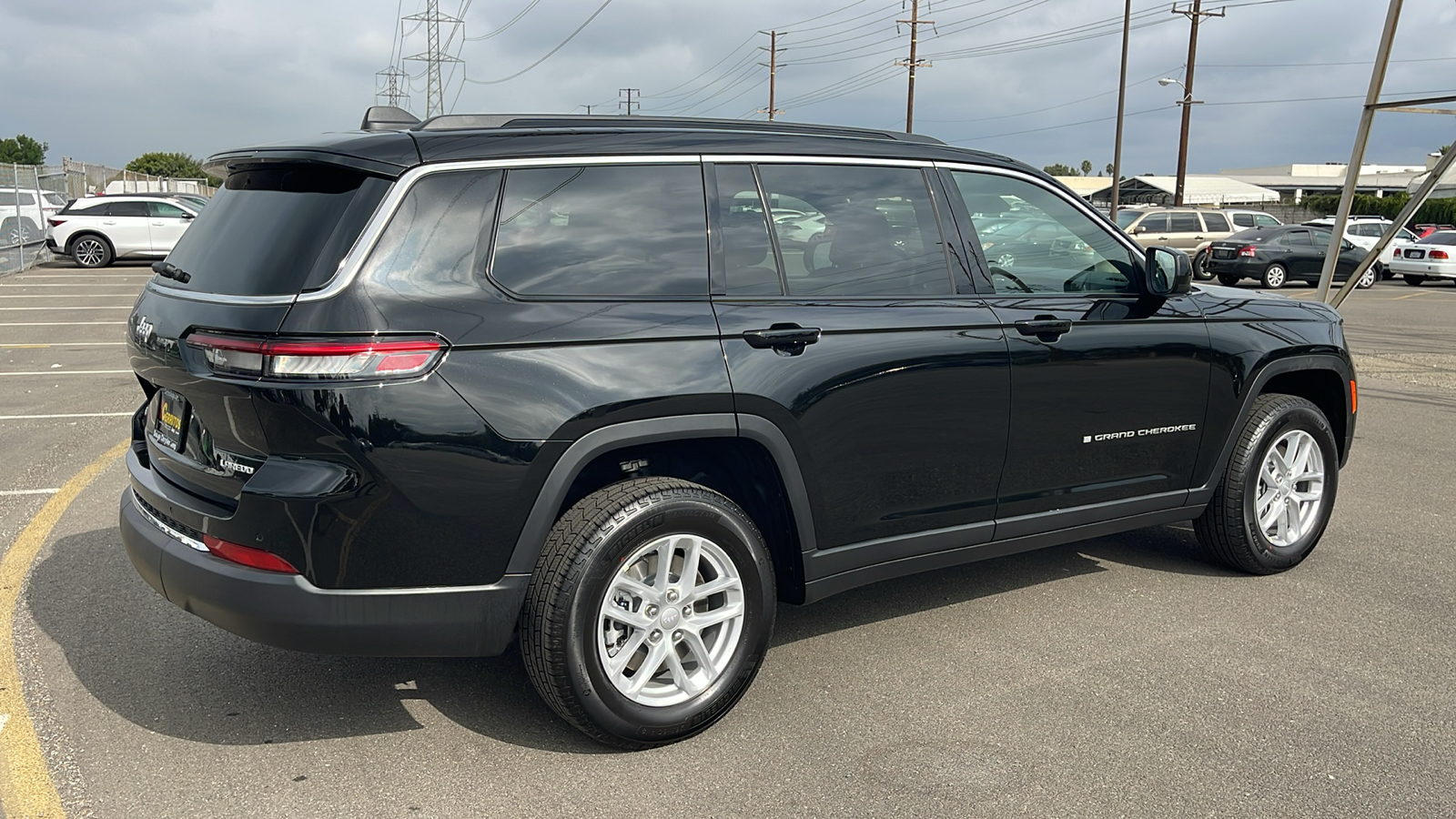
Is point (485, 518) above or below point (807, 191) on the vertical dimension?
below

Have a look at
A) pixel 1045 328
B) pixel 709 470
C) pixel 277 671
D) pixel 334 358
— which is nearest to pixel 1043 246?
pixel 1045 328

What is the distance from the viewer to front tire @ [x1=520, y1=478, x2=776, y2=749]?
132 inches

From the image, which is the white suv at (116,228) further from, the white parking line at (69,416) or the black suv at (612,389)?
the black suv at (612,389)

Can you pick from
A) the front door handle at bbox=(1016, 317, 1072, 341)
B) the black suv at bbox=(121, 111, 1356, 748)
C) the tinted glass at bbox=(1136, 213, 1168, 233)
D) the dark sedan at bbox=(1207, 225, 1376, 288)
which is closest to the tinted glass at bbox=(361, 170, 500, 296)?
the black suv at bbox=(121, 111, 1356, 748)

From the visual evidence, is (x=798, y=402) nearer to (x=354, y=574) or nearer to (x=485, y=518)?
(x=485, y=518)

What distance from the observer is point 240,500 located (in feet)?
10.4

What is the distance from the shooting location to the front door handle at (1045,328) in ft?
14.0

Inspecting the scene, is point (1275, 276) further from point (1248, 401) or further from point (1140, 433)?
point (1140, 433)

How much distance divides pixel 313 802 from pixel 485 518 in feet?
2.97

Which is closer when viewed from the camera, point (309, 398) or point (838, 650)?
point (309, 398)

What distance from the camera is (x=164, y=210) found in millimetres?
26141

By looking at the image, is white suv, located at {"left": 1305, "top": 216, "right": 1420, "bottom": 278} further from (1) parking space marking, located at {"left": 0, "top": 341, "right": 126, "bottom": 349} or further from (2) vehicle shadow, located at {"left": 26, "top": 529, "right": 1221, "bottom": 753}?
(2) vehicle shadow, located at {"left": 26, "top": 529, "right": 1221, "bottom": 753}

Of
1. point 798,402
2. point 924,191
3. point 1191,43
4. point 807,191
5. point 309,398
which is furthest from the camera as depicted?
point 1191,43

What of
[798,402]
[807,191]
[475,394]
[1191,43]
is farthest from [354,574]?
[1191,43]
